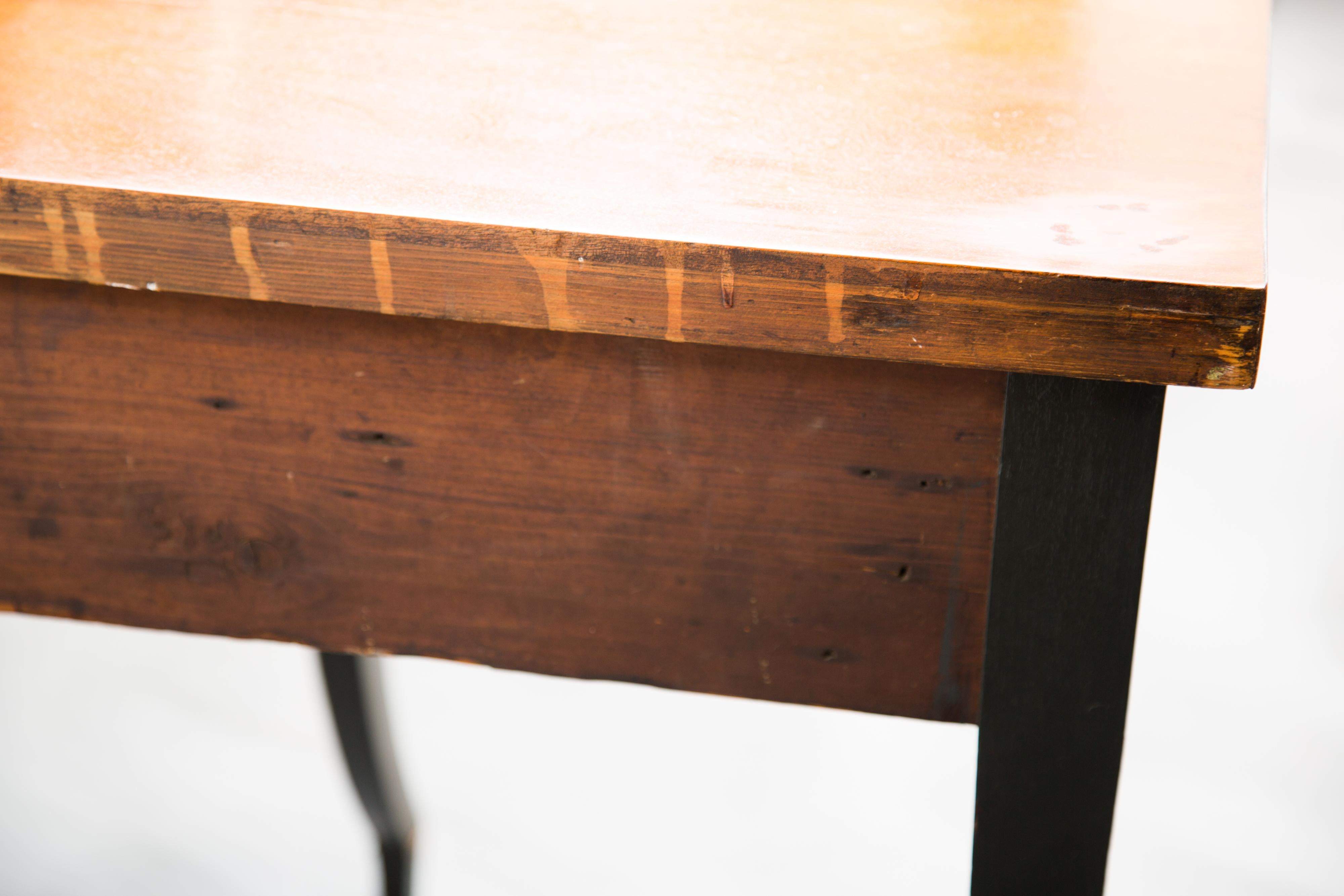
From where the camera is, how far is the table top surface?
1.02 feet

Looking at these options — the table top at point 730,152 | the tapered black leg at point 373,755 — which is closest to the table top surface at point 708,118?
the table top at point 730,152

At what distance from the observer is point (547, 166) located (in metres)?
0.34

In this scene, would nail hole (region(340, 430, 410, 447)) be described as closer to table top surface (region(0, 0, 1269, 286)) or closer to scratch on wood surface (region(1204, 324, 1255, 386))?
table top surface (region(0, 0, 1269, 286))

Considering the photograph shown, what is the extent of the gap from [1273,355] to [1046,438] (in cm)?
150

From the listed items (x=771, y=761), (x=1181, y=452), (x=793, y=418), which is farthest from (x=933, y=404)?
(x=1181, y=452)

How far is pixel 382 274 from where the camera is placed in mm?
324

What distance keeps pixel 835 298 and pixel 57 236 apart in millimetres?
228

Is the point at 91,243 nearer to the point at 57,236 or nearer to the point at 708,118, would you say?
the point at 57,236

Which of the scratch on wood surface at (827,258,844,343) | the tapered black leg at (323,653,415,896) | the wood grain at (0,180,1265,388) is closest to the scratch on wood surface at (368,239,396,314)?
the wood grain at (0,180,1265,388)

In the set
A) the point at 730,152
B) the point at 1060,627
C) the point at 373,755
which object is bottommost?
the point at 373,755

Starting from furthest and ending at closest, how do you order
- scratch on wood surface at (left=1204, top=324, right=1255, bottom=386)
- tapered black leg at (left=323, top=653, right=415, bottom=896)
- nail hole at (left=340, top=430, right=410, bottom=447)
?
tapered black leg at (left=323, top=653, right=415, bottom=896), nail hole at (left=340, top=430, right=410, bottom=447), scratch on wood surface at (left=1204, top=324, right=1255, bottom=386)

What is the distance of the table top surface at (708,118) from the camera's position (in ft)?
1.02

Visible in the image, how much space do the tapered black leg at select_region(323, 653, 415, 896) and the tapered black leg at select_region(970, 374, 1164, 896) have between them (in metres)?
0.56

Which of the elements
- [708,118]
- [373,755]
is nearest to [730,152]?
[708,118]
